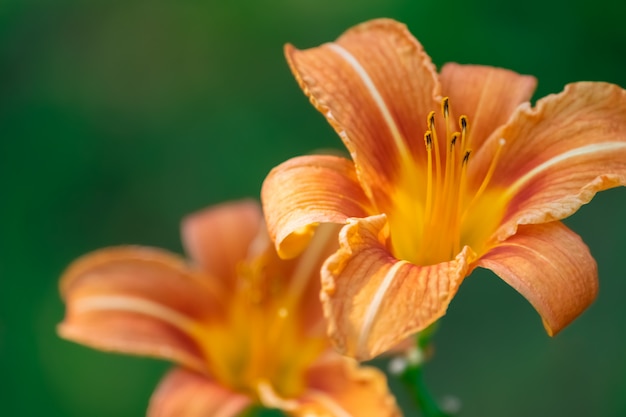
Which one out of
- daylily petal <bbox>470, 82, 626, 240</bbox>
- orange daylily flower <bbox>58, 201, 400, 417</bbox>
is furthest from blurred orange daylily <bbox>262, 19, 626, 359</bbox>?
orange daylily flower <bbox>58, 201, 400, 417</bbox>

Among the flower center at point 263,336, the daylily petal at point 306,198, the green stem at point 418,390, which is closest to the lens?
the daylily petal at point 306,198

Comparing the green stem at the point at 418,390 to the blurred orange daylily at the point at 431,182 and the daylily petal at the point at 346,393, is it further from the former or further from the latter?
the blurred orange daylily at the point at 431,182

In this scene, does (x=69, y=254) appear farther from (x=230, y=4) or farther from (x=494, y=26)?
(x=494, y=26)

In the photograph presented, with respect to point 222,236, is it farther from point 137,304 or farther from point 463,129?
point 463,129

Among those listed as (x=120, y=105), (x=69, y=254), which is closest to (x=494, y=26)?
(x=120, y=105)

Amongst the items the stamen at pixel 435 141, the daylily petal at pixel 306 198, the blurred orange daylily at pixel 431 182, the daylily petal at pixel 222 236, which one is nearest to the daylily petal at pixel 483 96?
the blurred orange daylily at pixel 431 182

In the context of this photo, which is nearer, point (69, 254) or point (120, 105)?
point (69, 254)

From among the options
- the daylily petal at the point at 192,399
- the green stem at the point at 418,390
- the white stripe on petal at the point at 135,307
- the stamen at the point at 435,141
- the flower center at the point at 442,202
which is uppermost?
the stamen at the point at 435,141

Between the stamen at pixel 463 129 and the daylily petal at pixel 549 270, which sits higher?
the stamen at pixel 463 129
